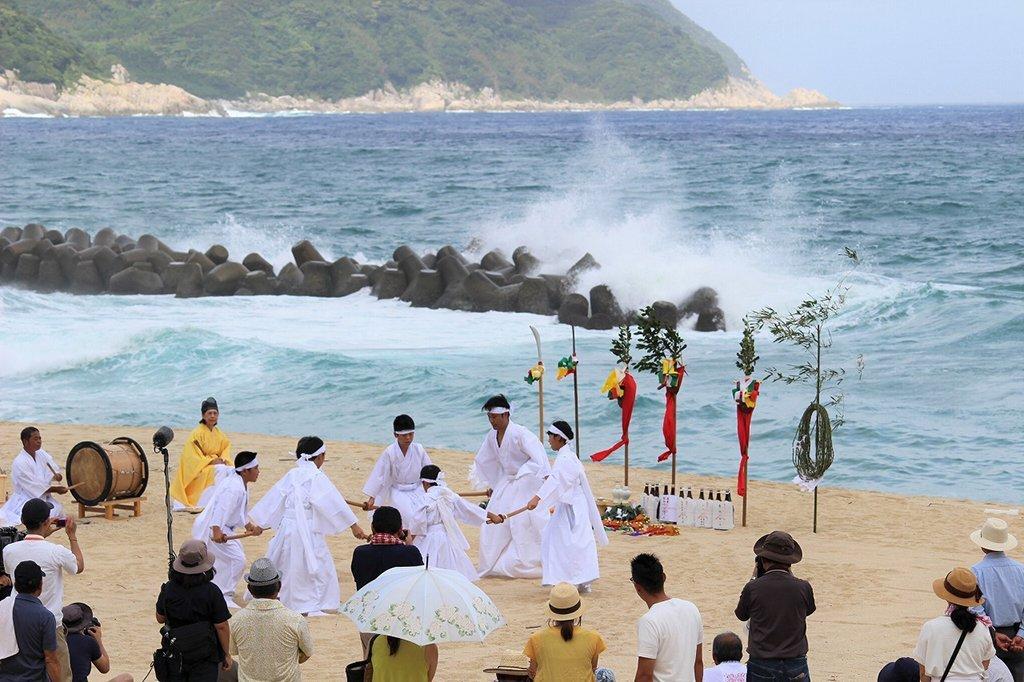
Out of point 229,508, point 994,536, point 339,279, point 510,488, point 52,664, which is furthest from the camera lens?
point 339,279

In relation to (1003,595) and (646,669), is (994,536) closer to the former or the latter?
(1003,595)

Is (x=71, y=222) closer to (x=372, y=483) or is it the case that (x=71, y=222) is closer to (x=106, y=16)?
(x=372, y=483)

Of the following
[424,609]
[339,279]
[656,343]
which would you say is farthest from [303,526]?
[339,279]

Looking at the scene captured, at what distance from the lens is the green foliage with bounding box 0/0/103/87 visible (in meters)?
163

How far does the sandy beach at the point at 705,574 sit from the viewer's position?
962cm

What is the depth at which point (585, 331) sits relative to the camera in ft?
93.5

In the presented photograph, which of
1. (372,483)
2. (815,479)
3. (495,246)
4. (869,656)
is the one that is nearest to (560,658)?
(869,656)

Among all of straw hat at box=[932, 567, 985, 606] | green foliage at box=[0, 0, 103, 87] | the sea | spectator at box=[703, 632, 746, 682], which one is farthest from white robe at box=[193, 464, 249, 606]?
green foliage at box=[0, 0, 103, 87]

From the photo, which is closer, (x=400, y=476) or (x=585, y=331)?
(x=400, y=476)

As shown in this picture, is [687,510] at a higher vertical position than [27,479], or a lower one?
lower

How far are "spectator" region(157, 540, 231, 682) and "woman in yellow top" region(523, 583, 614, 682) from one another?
5.53 feet

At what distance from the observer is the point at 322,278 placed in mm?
34562

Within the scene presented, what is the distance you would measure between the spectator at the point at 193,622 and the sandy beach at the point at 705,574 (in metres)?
1.93

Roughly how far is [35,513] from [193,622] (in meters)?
1.13
